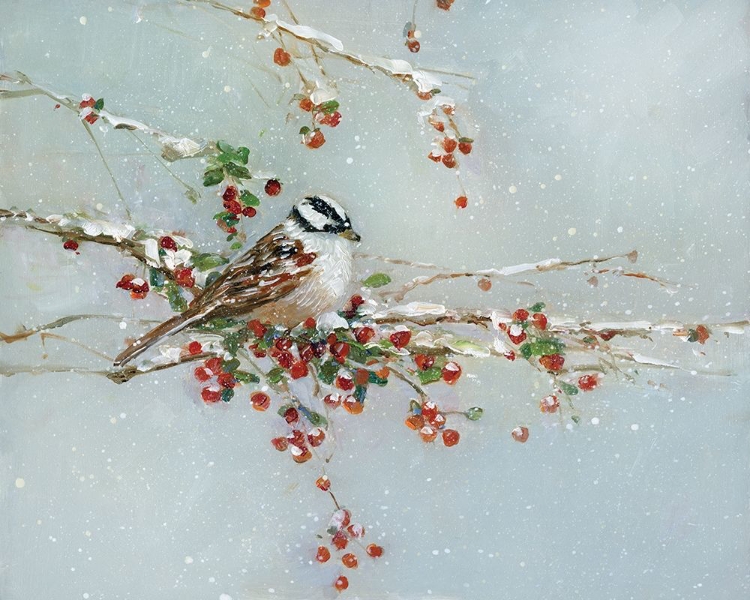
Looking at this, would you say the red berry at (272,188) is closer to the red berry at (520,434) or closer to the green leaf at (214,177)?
the green leaf at (214,177)

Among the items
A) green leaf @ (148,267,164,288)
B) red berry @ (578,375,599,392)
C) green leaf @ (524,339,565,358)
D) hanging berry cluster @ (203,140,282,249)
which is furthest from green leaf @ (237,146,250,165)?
red berry @ (578,375,599,392)

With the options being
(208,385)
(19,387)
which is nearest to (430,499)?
(208,385)

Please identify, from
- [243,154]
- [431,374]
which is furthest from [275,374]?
[243,154]

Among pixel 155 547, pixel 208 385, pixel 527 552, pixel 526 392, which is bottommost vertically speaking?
pixel 155 547

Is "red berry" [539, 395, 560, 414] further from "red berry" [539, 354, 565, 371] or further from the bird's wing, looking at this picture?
the bird's wing

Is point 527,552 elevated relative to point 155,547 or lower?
elevated

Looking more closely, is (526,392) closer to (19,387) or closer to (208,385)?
(208,385)

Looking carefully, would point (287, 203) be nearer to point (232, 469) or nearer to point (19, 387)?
→ point (232, 469)
